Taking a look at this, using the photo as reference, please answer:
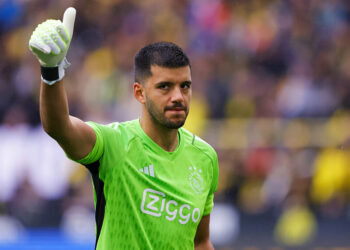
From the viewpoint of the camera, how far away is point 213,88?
12383mm

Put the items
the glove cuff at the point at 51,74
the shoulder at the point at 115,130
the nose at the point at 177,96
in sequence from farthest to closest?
1. the nose at the point at 177,96
2. the shoulder at the point at 115,130
3. the glove cuff at the point at 51,74

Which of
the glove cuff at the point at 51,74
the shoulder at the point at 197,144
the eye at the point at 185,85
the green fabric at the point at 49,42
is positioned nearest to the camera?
the green fabric at the point at 49,42

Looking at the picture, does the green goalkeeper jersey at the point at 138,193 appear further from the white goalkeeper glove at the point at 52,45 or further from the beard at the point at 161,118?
the white goalkeeper glove at the point at 52,45

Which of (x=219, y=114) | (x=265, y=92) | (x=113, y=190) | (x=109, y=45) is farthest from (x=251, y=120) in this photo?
(x=113, y=190)

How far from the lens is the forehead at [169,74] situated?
446cm

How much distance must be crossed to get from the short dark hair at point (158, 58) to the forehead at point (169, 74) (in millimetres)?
23

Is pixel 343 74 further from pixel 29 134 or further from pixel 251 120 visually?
pixel 29 134

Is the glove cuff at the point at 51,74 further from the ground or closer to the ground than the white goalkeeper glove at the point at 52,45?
closer to the ground

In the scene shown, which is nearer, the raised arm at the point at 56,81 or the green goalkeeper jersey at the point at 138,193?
the raised arm at the point at 56,81

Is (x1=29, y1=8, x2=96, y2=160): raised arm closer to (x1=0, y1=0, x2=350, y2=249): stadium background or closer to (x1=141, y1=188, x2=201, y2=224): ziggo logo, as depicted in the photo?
(x1=141, y1=188, x2=201, y2=224): ziggo logo

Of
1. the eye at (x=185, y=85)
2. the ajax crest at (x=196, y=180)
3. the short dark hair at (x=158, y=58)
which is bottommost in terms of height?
the ajax crest at (x=196, y=180)

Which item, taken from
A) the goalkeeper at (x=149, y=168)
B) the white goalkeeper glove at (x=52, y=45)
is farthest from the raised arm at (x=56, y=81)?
the goalkeeper at (x=149, y=168)

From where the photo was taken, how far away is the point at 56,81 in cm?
379

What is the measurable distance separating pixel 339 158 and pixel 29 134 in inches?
187
